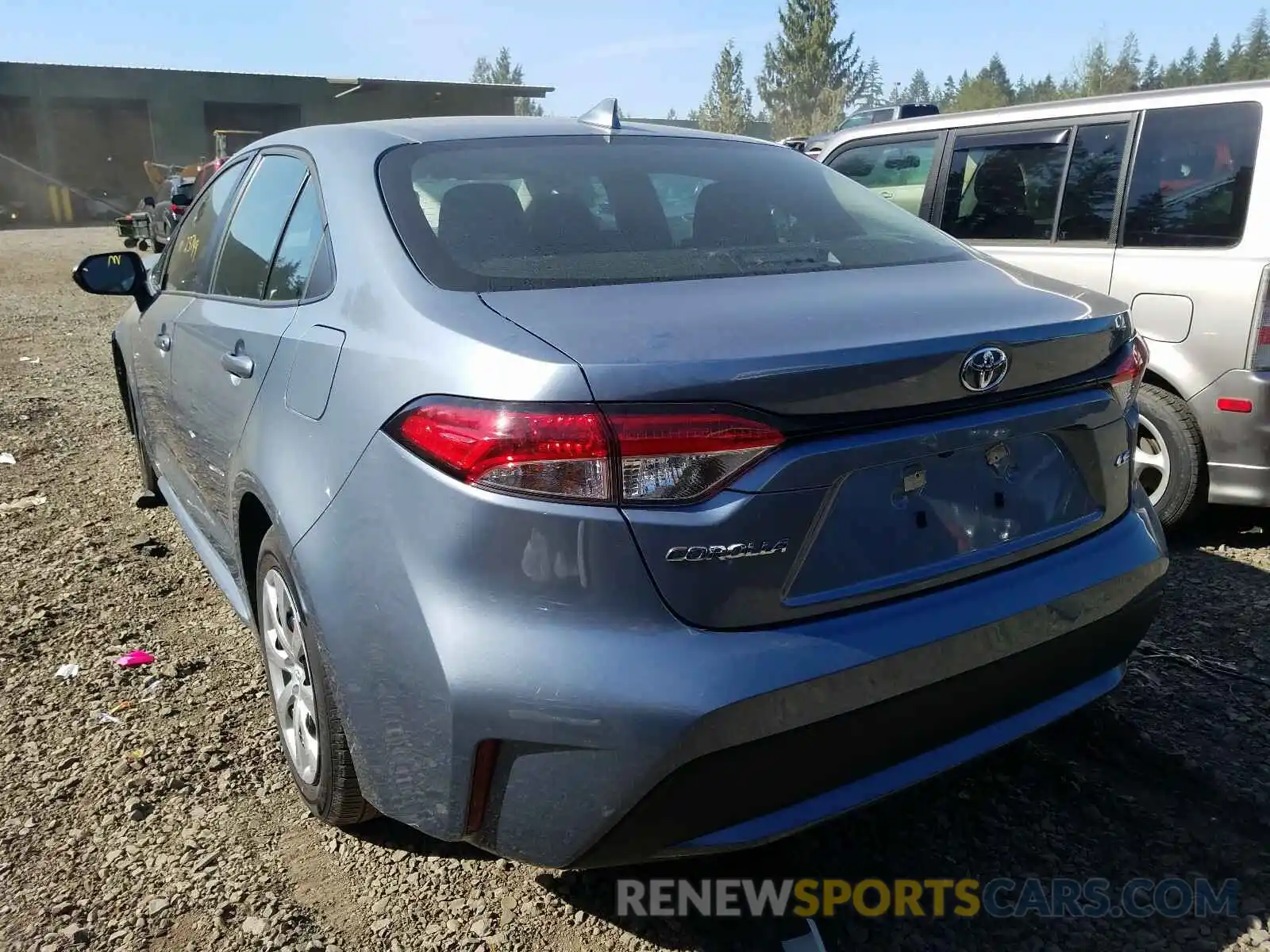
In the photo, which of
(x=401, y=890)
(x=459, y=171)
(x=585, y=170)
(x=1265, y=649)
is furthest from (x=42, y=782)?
(x=1265, y=649)

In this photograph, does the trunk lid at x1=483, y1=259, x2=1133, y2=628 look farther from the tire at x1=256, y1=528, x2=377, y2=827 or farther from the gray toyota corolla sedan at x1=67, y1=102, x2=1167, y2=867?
the tire at x1=256, y1=528, x2=377, y2=827

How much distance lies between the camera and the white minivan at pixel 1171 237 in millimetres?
3727

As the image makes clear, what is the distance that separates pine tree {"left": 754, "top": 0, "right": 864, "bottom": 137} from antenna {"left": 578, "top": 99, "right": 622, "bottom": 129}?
6422 cm

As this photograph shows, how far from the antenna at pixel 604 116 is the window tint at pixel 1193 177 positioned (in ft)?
7.90

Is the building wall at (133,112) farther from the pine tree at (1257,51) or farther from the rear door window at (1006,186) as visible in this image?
the pine tree at (1257,51)

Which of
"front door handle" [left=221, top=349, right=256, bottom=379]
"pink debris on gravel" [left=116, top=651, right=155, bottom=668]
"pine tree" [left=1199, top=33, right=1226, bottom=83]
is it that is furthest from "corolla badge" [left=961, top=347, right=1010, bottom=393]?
"pine tree" [left=1199, top=33, right=1226, bottom=83]

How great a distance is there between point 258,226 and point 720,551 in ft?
6.51

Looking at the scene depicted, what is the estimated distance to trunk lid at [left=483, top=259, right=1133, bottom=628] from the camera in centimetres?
165

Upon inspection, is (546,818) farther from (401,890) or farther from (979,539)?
(979,539)

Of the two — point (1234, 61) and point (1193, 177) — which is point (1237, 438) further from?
point (1234, 61)

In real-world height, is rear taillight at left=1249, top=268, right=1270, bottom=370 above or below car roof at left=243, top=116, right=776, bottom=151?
below

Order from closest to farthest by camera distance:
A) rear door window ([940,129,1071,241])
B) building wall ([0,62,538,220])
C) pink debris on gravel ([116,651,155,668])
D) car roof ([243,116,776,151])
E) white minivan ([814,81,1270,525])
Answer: car roof ([243,116,776,151])
pink debris on gravel ([116,651,155,668])
white minivan ([814,81,1270,525])
rear door window ([940,129,1071,241])
building wall ([0,62,538,220])

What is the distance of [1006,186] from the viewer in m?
4.74

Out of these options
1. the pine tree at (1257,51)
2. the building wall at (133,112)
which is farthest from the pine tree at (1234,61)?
the building wall at (133,112)
